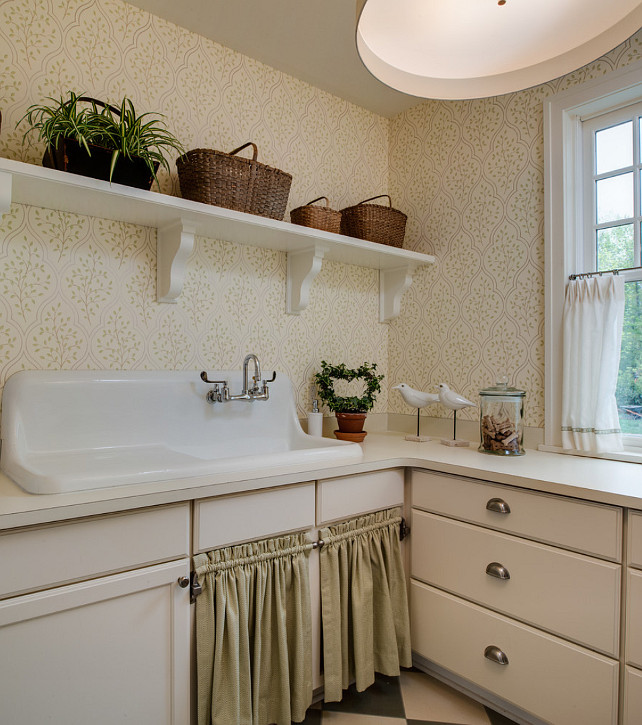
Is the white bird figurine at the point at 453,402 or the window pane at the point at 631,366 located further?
the white bird figurine at the point at 453,402

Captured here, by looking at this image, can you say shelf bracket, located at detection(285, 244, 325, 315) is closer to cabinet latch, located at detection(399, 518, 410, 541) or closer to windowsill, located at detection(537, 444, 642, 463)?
cabinet latch, located at detection(399, 518, 410, 541)

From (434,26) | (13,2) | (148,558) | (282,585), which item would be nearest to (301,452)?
(282,585)

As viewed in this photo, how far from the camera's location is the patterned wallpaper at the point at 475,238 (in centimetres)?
208

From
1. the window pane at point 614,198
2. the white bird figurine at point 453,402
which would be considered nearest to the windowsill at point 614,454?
the white bird figurine at point 453,402

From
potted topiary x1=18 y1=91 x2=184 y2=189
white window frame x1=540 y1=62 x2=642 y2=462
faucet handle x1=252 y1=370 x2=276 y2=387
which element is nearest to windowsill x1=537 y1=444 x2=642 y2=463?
white window frame x1=540 y1=62 x2=642 y2=462

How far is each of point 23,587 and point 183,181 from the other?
1.33 m

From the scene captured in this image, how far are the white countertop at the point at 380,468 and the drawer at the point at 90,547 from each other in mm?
46

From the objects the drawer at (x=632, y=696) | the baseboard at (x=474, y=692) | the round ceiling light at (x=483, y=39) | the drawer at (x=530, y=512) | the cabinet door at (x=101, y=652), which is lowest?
the baseboard at (x=474, y=692)

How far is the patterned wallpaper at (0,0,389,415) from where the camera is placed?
1.63m

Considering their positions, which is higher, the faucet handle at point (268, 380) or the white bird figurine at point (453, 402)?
the faucet handle at point (268, 380)

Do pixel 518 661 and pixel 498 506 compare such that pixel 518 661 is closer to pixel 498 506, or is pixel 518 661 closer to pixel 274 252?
pixel 498 506

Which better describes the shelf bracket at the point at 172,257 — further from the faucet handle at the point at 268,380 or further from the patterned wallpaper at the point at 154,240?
the faucet handle at the point at 268,380

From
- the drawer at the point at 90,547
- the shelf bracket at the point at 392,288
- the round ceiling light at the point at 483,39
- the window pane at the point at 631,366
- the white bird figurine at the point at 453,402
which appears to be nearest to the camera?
the round ceiling light at the point at 483,39

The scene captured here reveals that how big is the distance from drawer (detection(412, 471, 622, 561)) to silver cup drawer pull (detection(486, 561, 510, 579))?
4.4 inches
